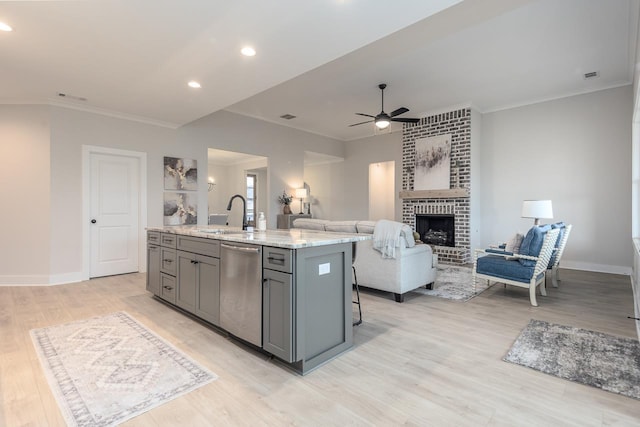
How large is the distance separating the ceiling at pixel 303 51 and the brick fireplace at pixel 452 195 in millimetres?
710

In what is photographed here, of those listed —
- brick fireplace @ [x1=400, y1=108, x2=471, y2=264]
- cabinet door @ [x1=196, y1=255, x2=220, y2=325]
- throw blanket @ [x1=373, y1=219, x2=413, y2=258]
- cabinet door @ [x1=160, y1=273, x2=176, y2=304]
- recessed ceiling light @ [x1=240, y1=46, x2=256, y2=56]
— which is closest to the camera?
cabinet door @ [x1=196, y1=255, x2=220, y2=325]

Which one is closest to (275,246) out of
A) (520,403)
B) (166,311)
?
(520,403)

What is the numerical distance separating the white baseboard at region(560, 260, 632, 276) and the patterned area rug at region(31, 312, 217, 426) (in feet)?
20.8

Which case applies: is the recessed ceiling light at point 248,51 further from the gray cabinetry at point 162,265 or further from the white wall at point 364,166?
the white wall at point 364,166

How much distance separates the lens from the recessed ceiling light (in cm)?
305

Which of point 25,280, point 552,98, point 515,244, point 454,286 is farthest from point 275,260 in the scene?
point 552,98

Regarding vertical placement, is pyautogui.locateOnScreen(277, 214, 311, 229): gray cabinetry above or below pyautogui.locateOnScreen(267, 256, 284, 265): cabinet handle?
above

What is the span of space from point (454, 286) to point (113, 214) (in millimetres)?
5467

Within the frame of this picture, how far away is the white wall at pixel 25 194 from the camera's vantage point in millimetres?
4555

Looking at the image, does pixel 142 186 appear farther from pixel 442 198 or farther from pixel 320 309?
pixel 442 198

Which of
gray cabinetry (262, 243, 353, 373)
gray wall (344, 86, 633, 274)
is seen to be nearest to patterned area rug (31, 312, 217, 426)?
gray cabinetry (262, 243, 353, 373)

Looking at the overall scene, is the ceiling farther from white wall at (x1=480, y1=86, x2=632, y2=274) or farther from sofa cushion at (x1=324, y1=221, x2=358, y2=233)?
sofa cushion at (x1=324, y1=221, x2=358, y2=233)

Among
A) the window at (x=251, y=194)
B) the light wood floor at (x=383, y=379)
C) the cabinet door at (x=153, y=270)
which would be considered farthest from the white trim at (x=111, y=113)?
the window at (x=251, y=194)

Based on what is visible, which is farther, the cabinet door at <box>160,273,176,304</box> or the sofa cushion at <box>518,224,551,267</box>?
the sofa cushion at <box>518,224,551,267</box>
